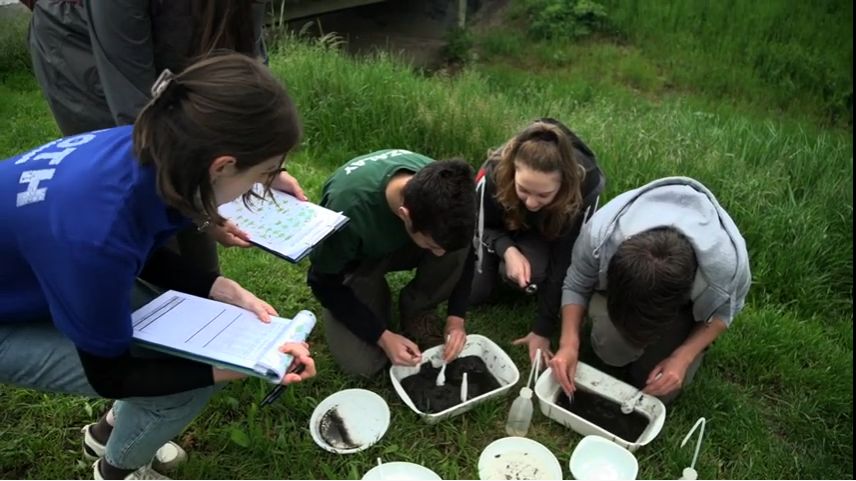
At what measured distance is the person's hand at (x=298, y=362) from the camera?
63.3 inches

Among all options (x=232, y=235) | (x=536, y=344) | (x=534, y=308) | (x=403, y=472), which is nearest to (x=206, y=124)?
(x=232, y=235)

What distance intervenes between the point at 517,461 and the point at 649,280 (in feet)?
2.28

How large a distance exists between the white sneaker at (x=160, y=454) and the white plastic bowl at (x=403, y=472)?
1.84 ft

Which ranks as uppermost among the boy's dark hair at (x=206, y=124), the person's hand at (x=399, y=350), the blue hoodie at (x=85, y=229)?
the boy's dark hair at (x=206, y=124)

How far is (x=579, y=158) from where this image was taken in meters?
2.65

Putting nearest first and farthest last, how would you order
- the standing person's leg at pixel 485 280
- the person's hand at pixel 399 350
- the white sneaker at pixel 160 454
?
the white sneaker at pixel 160 454, the person's hand at pixel 399 350, the standing person's leg at pixel 485 280

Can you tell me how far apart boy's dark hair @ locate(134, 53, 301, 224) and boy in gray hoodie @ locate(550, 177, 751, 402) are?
114cm

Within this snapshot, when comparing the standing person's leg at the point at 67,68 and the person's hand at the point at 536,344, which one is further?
the person's hand at the point at 536,344

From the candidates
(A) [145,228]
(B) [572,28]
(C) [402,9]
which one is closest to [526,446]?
(A) [145,228]

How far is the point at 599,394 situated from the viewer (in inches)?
93.6

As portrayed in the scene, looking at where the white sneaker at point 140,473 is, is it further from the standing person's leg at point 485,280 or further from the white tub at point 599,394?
the standing person's leg at point 485,280

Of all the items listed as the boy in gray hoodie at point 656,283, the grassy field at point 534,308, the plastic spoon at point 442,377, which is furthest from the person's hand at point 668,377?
the plastic spoon at point 442,377

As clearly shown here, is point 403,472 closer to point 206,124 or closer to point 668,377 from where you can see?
point 668,377

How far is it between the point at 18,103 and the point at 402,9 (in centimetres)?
700
